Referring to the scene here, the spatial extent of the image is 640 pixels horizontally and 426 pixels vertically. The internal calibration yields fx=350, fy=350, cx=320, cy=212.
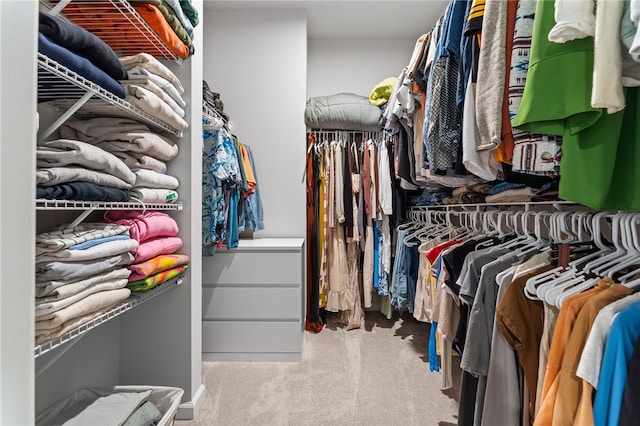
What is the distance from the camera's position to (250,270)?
2344 millimetres

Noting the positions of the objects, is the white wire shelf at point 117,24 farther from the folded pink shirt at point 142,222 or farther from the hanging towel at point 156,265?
the hanging towel at point 156,265

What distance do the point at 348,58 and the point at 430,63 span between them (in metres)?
2.03

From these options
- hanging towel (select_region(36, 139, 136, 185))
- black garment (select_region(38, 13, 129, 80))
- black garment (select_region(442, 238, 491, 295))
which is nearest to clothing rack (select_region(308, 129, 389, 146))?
black garment (select_region(442, 238, 491, 295))

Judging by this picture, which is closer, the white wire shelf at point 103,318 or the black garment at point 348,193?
the white wire shelf at point 103,318

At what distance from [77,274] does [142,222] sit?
0.41 metres

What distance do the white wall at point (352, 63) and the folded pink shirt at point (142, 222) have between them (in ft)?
7.49

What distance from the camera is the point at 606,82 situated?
0.66 metres

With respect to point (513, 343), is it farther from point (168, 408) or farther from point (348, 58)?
point (348, 58)

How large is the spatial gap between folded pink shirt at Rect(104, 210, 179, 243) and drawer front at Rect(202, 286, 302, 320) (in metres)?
0.95

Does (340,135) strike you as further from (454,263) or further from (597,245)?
(597,245)

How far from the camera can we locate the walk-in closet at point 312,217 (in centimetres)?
72

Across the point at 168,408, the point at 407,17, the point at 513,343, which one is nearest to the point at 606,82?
the point at 513,343

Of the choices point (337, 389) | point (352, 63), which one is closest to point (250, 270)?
point (337, 389)

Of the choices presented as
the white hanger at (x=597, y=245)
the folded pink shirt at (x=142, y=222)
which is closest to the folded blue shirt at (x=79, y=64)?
the folded pink shirt at (x=142, y=222)
